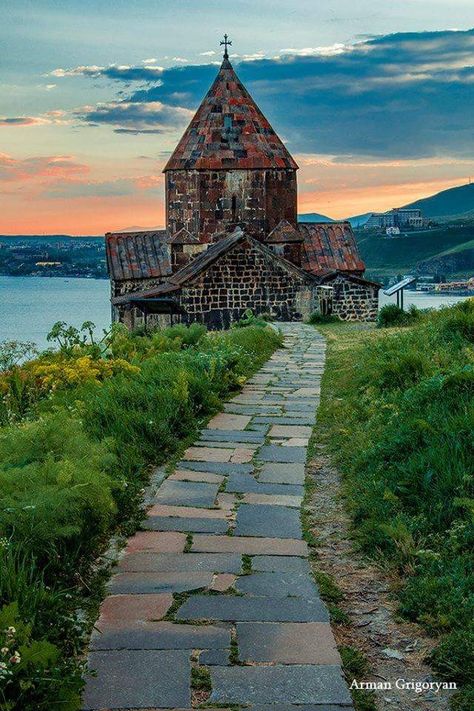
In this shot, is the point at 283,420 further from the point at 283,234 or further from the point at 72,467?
the point at 283,234

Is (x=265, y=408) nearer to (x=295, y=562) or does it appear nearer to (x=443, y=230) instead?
(x=295, y=562)

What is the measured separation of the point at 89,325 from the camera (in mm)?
10422

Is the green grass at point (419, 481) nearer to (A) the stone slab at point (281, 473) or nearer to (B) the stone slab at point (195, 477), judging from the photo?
(A) the stone slab at point (281, 473)

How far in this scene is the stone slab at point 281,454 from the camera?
6543 millimetres

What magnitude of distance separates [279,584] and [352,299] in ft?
84.6

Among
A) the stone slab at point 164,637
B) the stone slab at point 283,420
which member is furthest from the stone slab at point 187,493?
the stone slab at point 283,420

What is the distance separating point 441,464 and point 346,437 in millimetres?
1941

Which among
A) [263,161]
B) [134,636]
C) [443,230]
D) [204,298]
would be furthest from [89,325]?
[443,230]

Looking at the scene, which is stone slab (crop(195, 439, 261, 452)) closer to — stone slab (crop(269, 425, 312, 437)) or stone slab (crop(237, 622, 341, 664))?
stone slab (crop(269, 425, 312, 437))

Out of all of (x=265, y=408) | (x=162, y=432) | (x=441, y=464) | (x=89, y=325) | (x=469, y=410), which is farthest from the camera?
(x=89, y=325)

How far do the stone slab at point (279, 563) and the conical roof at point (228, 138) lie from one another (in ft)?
83.4

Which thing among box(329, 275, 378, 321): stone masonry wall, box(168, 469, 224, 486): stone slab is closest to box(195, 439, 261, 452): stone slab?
box(168, 469, 224, 486): stone slab

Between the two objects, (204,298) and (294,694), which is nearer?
(294,694)

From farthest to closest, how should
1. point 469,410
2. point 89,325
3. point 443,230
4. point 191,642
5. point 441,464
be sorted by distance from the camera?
point 443,230, point 89,325, point 469,410, point 441,464, point 191,642
